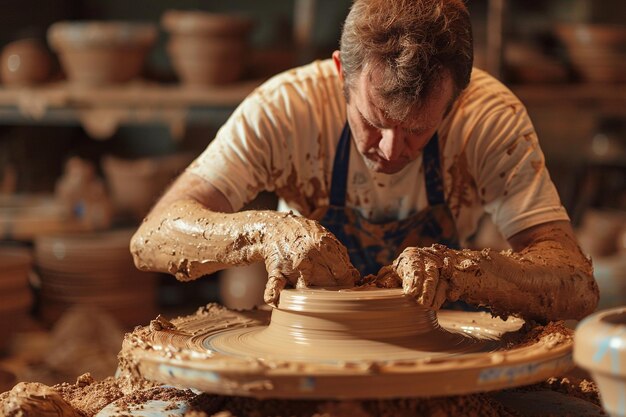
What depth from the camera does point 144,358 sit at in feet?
6.93

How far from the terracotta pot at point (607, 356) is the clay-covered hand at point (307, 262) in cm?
72

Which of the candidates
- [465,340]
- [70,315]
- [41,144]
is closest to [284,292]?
[465,340]

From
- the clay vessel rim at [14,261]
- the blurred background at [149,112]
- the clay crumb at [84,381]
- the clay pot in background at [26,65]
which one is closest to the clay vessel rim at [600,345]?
the clay crumb at [84,381]

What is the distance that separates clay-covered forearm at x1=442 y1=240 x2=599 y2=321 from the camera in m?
2.38

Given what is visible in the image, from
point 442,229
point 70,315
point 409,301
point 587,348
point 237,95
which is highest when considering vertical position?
point 587,348

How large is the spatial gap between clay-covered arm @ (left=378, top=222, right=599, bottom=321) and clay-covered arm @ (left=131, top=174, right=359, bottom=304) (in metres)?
0.17

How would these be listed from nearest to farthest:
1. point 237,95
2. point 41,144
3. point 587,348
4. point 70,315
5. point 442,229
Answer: point 587,348 → point 442,229 → point 70,315 → point 237,95 → point 41,144

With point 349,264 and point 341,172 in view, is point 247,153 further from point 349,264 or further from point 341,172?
point 349,264

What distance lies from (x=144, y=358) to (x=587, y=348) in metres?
0.92

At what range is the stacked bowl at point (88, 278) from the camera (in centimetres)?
669

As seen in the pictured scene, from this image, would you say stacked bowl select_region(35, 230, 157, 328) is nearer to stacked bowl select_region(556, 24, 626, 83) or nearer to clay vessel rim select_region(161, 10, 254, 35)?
clay vessel rim select_region(161, 10, 254, 35)

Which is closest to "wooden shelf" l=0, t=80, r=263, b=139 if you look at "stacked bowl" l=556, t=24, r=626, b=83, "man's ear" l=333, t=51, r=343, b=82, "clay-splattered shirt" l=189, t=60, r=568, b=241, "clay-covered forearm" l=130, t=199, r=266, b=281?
"stacked bowl" l=556, t=24, r=626, b=83

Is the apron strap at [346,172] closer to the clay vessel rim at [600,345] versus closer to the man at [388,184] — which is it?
the man at [388,184]

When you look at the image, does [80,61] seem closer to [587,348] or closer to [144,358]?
[144,358]
